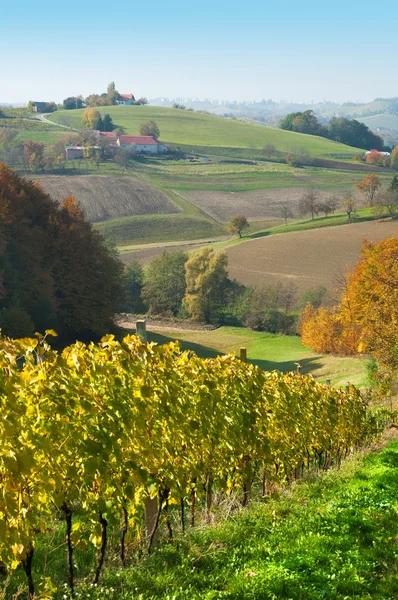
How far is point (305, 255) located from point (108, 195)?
3641 centimetres

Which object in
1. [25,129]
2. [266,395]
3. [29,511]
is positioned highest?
[25,129]

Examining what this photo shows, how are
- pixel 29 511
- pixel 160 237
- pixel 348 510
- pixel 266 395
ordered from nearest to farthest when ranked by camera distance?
pixel 29 511 < pixel 348 510 < pixel 266 395 < pixel 160 237

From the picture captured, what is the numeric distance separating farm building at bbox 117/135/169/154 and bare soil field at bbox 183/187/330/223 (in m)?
32.3

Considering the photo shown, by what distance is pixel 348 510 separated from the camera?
27.1ft

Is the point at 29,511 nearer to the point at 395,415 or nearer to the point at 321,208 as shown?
the point at 395,415

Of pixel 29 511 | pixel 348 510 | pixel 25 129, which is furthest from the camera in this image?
pixel 25 129

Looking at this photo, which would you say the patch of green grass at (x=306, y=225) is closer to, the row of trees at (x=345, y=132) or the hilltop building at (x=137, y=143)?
the hilltop building at (x=137, y=143)

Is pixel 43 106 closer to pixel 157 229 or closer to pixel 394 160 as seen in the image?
pixel 394 160

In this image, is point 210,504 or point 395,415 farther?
point 395,415

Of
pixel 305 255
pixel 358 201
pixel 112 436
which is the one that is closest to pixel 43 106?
pixel 358 201

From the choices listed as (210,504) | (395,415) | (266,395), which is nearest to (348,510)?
(210,504)

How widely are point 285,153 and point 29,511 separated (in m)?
151

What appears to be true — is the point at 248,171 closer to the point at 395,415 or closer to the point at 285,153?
the point at 285,153

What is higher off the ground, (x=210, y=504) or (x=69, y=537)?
(x=69, y=537)
